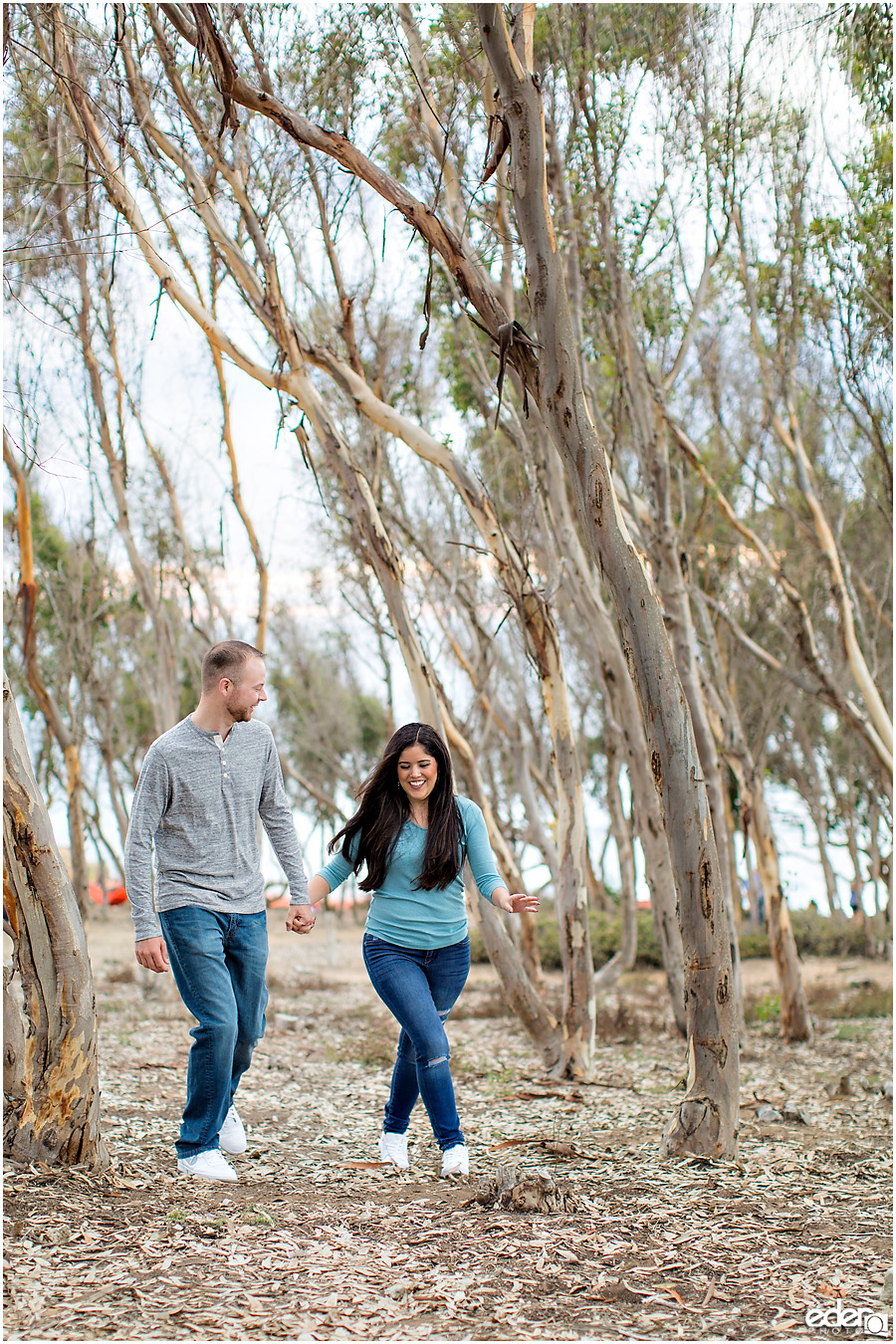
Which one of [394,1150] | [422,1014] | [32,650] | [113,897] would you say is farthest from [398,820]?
[113,897]

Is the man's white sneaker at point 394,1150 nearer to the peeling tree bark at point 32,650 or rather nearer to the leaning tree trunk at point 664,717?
the leaning tree trunk at point 664,717

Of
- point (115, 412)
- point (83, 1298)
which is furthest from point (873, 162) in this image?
point (83, 1298)

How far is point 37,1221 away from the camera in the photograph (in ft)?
10.6

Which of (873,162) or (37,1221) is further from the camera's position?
(873,162)

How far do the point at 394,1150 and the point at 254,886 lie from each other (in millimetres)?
1190

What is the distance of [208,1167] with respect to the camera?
371cm

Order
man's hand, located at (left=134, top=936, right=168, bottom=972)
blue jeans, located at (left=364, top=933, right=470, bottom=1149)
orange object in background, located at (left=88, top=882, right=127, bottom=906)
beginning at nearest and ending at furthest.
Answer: man's hand, located at (left=134, top=936, right=168, bottom=972) < blue jeans, located at (left=364, top=933, right=470, bottom=1149) < orange object in background, located at (left=88, top=882, right=127, bottom=906)

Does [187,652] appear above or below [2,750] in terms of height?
above

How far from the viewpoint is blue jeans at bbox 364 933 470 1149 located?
3.69 m

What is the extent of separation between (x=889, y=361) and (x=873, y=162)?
62.2 inches

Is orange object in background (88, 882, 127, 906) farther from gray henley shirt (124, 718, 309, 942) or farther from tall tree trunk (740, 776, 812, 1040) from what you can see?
gray henley shirt (124, 718, 309, 942)

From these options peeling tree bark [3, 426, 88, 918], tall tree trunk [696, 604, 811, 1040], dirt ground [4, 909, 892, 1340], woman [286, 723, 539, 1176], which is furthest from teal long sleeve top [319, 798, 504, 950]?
tall tree trunk [696, 604, 811, 1040]

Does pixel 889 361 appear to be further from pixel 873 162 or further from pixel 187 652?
pixel 187 652

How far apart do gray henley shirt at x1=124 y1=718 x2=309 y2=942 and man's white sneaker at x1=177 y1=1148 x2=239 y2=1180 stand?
2.81 ft
